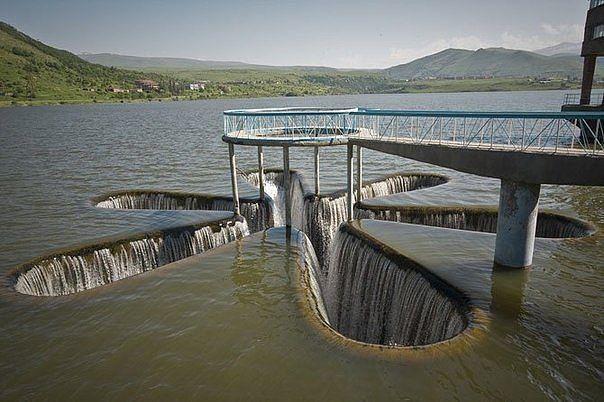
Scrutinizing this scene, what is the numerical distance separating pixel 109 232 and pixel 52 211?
28.5 ft

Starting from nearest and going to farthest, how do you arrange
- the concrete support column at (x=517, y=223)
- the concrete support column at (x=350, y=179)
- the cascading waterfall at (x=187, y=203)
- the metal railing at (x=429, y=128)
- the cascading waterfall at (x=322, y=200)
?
the metal railing at (x=429, y=128) → the concrete support column at (x=517, y=223) → the concrete support column at (x=350, y=179) → the cascading waterfall at (x=322, y=200) → the cascading waterfall at (x=187, y=203)

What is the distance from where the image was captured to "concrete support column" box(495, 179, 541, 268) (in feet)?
54.9

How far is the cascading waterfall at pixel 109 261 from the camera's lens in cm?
1866

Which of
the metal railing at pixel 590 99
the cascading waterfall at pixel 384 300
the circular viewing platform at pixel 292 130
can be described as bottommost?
the cascading waterfall at pixel 384 300

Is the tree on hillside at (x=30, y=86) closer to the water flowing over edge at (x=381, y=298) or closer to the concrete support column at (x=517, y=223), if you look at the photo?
the water flowing over edge at (x=381, y=298)

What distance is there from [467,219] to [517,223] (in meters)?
7.84

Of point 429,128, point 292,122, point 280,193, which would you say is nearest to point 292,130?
point 292,122

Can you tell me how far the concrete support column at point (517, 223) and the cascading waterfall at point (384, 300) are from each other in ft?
14.3

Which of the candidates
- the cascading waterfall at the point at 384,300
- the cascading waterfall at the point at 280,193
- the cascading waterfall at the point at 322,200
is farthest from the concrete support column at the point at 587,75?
the cascading waterfall at the point at 384,300

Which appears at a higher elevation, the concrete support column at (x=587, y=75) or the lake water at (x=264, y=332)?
the concrete support column at (x=587, y=75)

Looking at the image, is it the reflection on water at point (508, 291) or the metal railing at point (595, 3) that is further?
the metal railing at point (595, 3)

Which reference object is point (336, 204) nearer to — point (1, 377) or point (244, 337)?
point (244, 337)

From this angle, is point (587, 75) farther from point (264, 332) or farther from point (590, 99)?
point (264, 332)

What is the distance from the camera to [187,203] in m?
30.7
